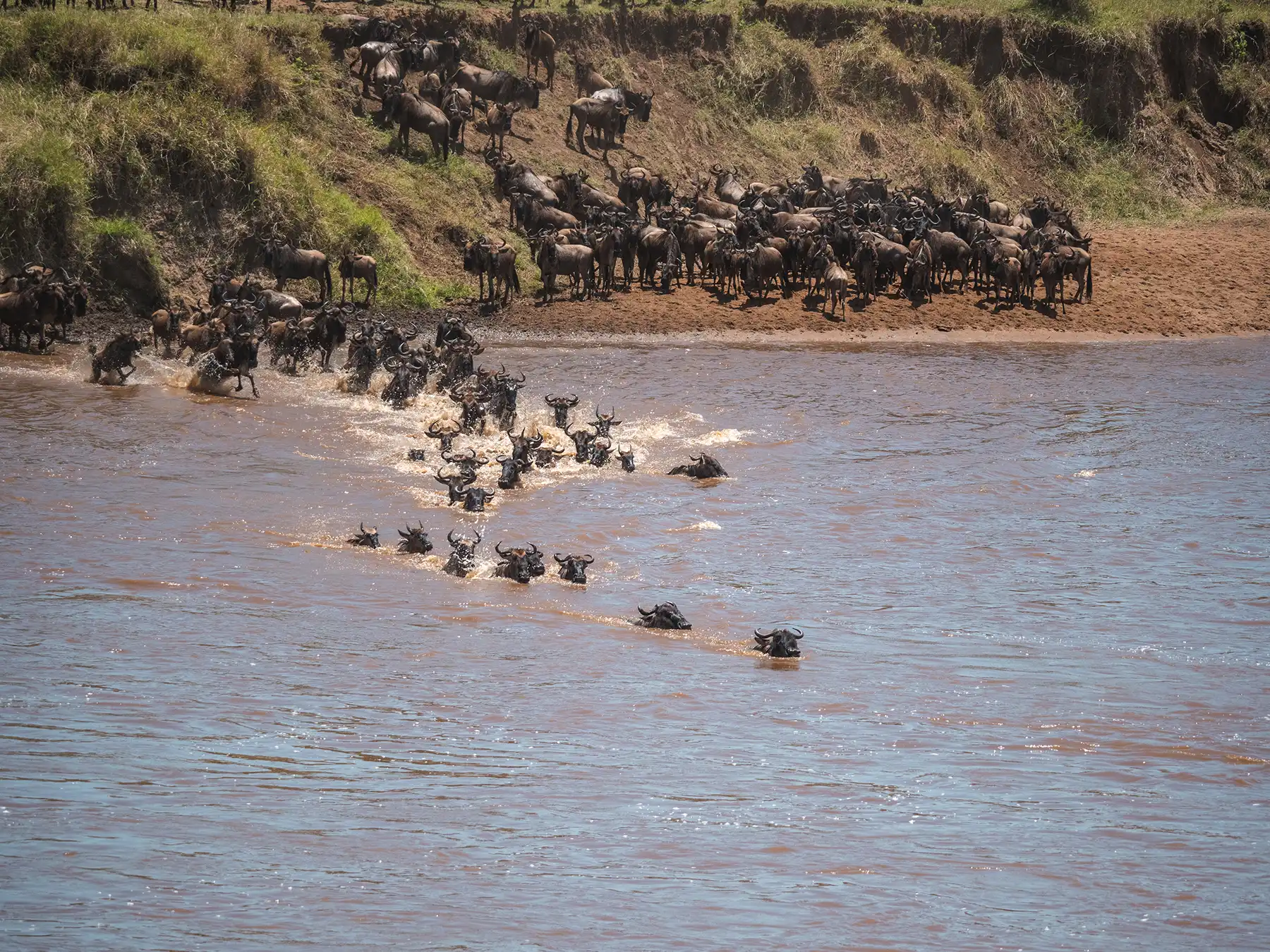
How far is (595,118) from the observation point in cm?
3428

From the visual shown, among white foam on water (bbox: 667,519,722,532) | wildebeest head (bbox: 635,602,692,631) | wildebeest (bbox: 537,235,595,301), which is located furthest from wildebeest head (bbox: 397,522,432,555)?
wildebeest (bbox: 537,235,595,301)

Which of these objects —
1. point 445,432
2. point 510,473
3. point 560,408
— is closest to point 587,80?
point 560,408

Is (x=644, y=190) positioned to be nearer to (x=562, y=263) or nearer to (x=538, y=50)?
(x=538, y=50)

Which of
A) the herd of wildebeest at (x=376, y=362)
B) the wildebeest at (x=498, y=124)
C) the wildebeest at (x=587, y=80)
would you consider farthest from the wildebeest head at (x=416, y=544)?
the wildebeest at (x=587, y=80)

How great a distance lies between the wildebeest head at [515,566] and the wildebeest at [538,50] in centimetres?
2229

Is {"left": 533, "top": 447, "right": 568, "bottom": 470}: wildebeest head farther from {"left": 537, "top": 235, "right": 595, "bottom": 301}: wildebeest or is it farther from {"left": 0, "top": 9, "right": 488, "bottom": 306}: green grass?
{"left": 0, "top": 9, "right": 488, "bottom": 306}: green grass

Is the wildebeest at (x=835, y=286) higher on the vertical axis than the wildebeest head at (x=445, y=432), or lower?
higher

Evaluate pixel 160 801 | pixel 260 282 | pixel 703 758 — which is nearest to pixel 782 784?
pixel 703 758

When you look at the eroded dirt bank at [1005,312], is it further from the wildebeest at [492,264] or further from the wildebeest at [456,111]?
the wildebeest at [456,111]

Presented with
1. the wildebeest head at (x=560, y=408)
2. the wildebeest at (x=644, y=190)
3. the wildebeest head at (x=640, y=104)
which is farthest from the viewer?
the wildebeest head at (x=640, y=104)

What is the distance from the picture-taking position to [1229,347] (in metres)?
29.1

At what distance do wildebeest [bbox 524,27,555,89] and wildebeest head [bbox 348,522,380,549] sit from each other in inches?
850

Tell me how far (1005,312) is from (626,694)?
19.5m

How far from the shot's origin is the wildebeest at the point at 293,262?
2575 centimetres
